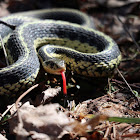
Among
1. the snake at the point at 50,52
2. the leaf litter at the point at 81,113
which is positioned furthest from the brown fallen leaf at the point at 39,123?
the snake at the point at 50,52

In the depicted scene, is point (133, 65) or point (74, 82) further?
point (133, 65)

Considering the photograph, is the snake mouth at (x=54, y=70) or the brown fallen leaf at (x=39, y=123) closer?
the brown fallen leaf at (x=39, y=123)

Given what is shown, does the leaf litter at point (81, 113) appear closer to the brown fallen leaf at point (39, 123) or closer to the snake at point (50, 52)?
the brown fallen leaf at point (39, 123)

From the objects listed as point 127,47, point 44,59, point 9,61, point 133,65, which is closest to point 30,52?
point 44,59

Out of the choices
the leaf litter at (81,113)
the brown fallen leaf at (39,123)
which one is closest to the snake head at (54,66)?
the leaf litter at (81,113)

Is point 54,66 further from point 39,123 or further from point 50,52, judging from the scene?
point 39,123

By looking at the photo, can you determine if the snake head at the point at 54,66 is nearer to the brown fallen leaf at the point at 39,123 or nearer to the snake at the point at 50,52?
the snake at the point at 50,52

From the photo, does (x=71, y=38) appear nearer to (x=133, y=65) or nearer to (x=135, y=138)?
(x=133, y=65)

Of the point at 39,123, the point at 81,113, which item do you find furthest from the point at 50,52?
the point at 39,123

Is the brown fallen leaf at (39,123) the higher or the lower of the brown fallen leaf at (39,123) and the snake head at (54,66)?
the lower
